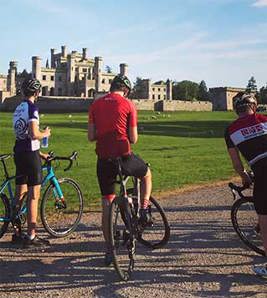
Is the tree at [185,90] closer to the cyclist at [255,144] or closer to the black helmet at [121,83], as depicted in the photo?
the black helmet at [121,83]

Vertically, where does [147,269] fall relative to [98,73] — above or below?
below

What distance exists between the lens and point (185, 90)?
159m

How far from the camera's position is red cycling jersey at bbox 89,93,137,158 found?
6.54m

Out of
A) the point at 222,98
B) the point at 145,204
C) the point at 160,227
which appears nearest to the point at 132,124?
the point at 145,204

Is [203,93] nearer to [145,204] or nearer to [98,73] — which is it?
[98,73]

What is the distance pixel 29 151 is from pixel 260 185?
3229mm

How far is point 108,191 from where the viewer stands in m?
6.69

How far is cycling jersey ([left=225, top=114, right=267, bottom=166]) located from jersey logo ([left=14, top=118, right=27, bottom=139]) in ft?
9.38

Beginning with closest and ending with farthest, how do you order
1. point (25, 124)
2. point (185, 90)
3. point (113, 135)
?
point (113, 135) < point (25, 124) < point (185, 90)

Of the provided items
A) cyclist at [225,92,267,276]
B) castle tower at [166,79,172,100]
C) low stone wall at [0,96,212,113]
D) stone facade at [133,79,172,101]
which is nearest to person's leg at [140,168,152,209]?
cyclist at [225,92,267,276]

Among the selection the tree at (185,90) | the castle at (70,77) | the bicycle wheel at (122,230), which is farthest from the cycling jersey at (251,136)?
the tree at (185,90)

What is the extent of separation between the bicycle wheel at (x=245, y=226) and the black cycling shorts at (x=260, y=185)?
1348 millimetres

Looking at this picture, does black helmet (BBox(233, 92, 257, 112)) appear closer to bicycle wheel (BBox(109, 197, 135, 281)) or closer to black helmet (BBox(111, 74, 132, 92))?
black helmet (BBox(111, 74, 132, 92))

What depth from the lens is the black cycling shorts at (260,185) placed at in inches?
231
